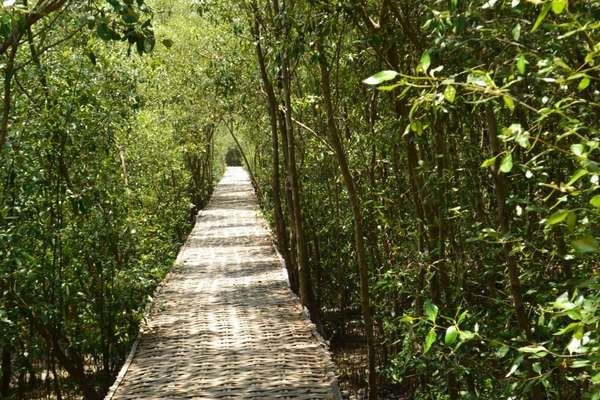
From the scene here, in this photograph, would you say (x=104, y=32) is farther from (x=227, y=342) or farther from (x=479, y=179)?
(x=227, y=342)

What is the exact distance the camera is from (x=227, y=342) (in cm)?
733

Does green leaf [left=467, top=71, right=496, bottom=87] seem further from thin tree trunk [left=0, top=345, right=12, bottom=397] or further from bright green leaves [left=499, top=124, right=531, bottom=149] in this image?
thin tree trunk [left=0, top=345, right=12, bottom=397]

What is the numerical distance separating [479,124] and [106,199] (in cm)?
440

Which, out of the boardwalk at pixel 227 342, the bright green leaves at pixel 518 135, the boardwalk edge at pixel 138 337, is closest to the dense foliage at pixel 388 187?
the bright green leaves at pixel 518 135

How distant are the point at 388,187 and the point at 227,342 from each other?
2415 millimetres

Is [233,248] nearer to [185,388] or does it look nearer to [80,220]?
[80,220]

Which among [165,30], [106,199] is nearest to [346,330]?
[106,199]

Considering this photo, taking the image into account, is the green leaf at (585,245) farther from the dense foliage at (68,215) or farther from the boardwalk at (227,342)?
the boardwalk at (227,342)

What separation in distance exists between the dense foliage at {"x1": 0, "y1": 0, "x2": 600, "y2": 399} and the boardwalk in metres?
0.50

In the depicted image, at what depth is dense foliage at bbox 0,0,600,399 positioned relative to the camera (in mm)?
→ 2182

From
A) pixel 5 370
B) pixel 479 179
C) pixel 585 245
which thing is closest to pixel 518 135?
pixel 585 245

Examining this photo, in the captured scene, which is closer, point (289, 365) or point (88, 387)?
point (289, 365)

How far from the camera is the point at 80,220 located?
22.9ft

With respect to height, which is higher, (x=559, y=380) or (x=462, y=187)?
(x=462, y=187)
